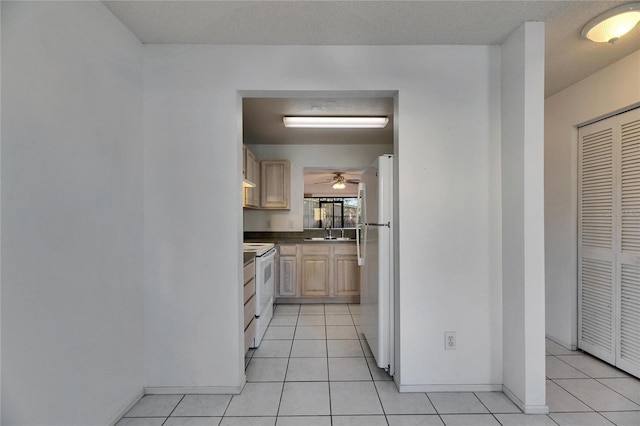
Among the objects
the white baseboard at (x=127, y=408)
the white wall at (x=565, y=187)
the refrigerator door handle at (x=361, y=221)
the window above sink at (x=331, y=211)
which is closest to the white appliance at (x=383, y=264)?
the refrigerator door handle at (x=361, y=221)

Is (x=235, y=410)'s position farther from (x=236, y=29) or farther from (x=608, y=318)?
(x=608, y=318)

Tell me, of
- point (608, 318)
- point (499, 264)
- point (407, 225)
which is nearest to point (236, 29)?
point (407, 225)

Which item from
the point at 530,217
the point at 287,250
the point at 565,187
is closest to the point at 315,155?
the point at 287,250

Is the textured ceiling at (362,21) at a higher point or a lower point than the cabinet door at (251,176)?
higher

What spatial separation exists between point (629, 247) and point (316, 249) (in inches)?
Result: 122

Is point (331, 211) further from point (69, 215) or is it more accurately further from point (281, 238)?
point (69, 215)

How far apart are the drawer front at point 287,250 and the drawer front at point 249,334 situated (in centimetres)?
155

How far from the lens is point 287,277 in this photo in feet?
13.9

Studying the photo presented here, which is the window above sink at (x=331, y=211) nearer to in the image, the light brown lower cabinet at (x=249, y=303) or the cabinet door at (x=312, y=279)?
the cabinet door at (x=312, y=279)

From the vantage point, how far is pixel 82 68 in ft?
4.91

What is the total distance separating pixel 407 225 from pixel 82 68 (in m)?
2.01

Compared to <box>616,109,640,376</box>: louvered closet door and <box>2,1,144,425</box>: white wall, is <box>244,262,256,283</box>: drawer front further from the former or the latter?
<box>616,109,640,376</box>: louvered closet door

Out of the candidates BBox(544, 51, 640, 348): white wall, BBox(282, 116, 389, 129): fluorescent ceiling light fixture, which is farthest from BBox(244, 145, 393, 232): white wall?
BBox(544, 51, 640, 348): white wall

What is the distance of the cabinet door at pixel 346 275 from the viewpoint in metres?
4.27
